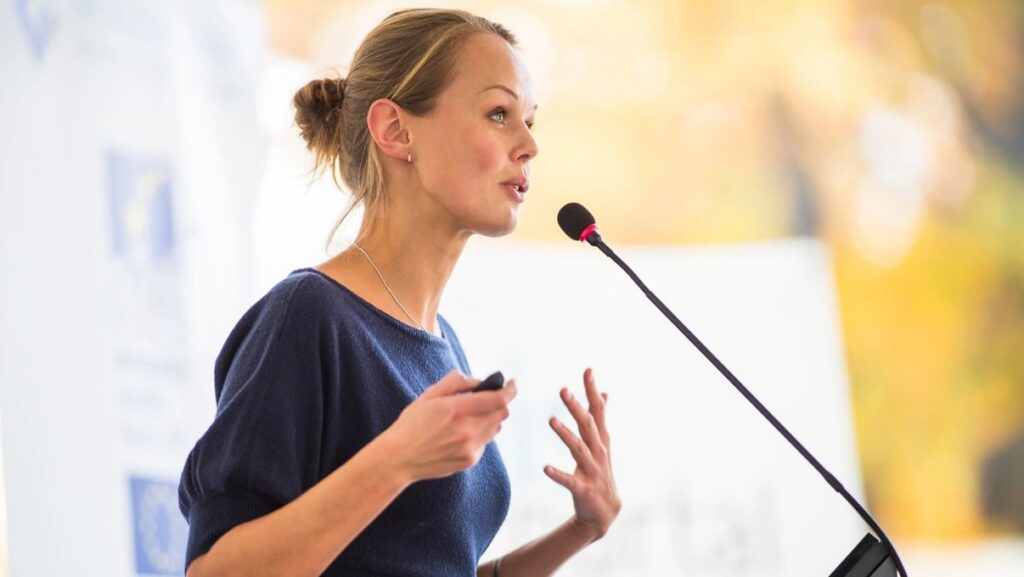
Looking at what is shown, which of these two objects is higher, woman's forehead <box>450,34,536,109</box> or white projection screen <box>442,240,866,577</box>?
woman's forehead <box>450,34,536,109</box>

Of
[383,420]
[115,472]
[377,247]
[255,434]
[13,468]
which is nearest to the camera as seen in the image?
[255,434]

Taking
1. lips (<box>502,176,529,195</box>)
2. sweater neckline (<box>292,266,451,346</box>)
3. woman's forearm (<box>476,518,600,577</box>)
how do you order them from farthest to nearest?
woman's forearm (<box>476,518,600,577</box>), lips (<box>502,176,529,195</box>), sweater neckline (<box>292,266,451,346</box>)

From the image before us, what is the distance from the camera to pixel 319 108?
1705 mm

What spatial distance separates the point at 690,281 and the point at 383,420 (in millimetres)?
2242

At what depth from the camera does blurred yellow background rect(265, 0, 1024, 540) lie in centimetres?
387

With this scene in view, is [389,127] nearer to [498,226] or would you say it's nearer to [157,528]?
[498,226]

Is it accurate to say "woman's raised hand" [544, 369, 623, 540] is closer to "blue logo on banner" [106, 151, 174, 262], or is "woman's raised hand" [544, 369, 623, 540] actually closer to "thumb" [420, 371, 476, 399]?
"thumb" [420, 371, 476, 399]

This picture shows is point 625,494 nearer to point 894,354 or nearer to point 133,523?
point 894,354

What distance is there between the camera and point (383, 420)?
1.35 metres

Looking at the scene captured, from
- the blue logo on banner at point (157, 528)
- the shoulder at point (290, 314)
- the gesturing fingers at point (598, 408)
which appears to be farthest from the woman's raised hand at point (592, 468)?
the blue logo on banner at point (157, 528)

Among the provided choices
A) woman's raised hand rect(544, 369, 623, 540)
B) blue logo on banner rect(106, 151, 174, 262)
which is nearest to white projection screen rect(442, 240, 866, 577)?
blue logo on banner rect(106, 151, 174, 262)

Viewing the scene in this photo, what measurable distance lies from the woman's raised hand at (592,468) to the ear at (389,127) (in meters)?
0.39

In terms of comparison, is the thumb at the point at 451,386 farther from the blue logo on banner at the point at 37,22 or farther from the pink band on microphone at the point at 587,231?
the blue logo on banner at the point at 37,22

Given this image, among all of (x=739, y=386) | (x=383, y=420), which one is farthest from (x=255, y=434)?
(x=739, y=386)
